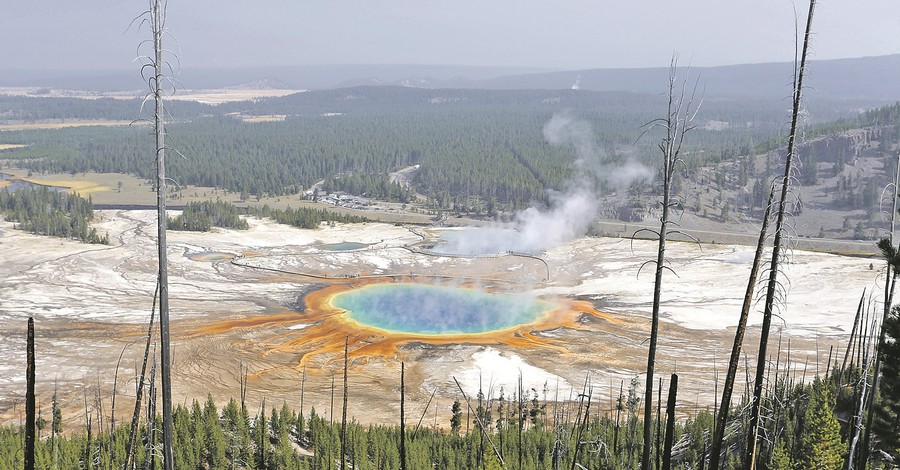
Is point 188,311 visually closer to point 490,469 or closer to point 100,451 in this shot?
A: point 100,451

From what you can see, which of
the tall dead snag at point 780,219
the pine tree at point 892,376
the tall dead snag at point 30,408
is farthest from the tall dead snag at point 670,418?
the tall dead snag at point 30,408

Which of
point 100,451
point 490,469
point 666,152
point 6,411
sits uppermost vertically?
point 666,152

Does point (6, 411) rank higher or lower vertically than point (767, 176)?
lower

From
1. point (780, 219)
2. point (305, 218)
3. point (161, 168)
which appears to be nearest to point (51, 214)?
point (305, 218)

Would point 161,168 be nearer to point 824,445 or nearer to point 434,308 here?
point 824,445

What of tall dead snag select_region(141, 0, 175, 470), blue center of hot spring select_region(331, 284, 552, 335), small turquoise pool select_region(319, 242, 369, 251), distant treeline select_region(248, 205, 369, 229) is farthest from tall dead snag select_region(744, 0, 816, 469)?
distant treeline select_region(248, 205, 369, 229)

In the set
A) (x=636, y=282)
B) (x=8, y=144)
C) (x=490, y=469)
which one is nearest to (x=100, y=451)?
(x=490, y=469)
